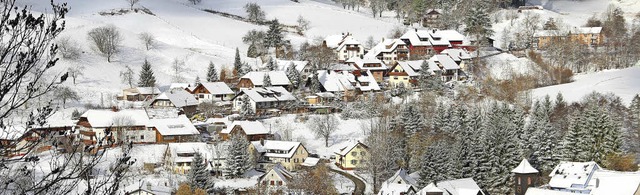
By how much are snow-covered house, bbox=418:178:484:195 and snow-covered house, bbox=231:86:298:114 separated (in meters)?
17.6

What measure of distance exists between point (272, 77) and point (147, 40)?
14953 mm

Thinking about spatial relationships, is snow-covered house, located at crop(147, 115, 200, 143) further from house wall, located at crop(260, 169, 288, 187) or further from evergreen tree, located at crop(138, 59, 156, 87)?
evergreen tree, located at crop(138, 59, 156, 87)

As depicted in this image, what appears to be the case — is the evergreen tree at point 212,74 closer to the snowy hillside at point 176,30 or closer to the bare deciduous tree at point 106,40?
the snowy hillside at point 176,30

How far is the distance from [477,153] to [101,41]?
3374 cm

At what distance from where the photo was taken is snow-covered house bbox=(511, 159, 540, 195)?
94.7 ft

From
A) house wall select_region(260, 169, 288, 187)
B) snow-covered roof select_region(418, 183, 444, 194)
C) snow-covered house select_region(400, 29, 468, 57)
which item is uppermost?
snow-covered house select_region(400, 29, 468, 57)

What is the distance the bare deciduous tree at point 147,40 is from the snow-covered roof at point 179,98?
14.5 m

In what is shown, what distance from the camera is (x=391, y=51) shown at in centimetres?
5769

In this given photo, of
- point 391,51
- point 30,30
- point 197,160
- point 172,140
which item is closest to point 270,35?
point 391,51

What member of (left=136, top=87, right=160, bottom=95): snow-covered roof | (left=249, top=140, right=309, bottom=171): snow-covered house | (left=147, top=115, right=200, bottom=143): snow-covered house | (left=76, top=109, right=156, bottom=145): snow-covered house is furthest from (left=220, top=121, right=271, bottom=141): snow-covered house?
(left=136, top=87, right=160, bottom=95): snow-covered roof

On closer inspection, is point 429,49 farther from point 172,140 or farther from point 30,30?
point 30,30

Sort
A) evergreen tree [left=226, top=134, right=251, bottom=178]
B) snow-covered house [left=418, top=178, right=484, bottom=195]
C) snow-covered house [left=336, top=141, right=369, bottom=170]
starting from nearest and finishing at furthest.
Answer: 1. snow-covered house [left=418, top=178, right=484, bottom=195]
2. evergreen tree [left=226, top=134, right=251, bottom=178]
3. snow-covered house [left=336, top=141, right=369, bottom=170]

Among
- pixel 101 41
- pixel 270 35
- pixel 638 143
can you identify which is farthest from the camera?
pixel 270 35

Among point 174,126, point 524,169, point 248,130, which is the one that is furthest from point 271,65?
point 524,169
